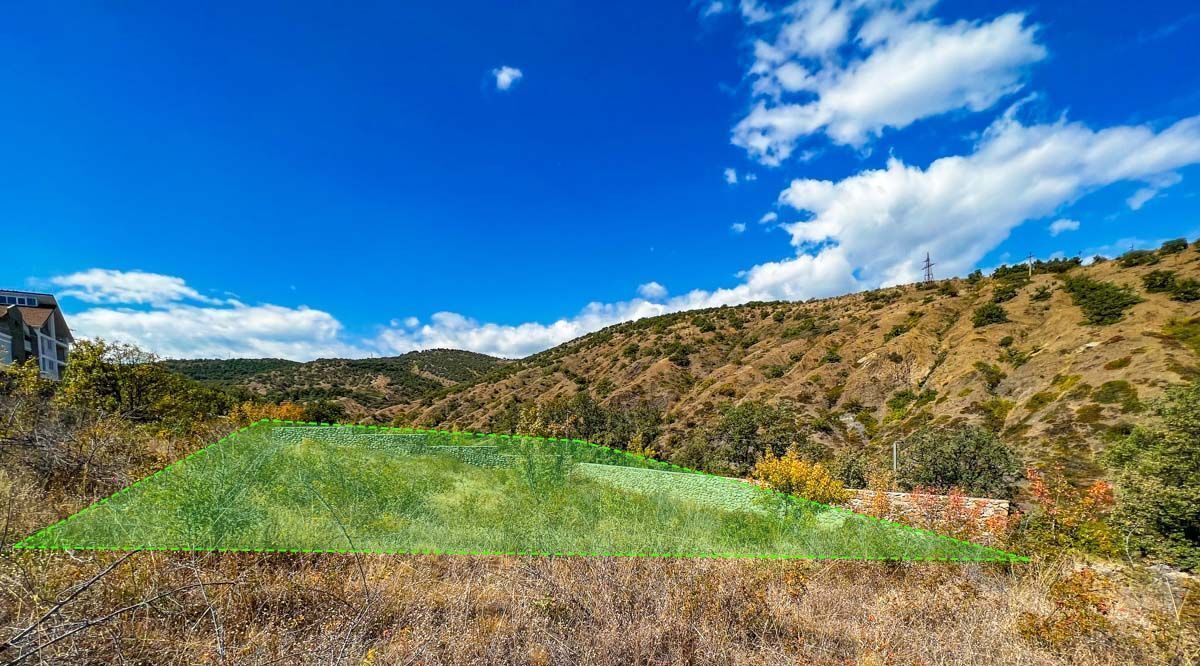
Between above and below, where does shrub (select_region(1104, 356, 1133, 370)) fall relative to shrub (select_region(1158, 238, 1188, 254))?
below

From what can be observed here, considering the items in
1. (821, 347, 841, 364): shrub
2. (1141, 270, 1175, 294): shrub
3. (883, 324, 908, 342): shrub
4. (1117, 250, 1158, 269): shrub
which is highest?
(1117, 250, 1158, 269): shrub

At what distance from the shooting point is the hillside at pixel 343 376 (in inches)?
2227

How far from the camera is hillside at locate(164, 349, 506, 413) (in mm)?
56566

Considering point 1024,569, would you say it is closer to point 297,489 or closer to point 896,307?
point 297,489

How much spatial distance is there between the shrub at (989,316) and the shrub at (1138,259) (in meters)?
10.6

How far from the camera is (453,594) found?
421cm

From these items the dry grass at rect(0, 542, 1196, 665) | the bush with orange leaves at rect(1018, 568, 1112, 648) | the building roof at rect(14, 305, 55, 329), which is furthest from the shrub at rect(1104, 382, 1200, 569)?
the building roof at rect(14, 305, 55, 329)

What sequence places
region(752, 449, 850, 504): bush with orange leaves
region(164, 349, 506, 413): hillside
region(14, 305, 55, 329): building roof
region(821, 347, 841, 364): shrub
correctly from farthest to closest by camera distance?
region(164, 349, 506, 413): hillside, region(821, 347, 841, 364): shrub, region(14, 305, 55, 329): building roof, region(752, 449, 850, 504): bush with orange leaves

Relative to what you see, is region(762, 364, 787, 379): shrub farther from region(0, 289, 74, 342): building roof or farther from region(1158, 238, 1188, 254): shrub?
→ region(0, 289, 74, 342): building roof

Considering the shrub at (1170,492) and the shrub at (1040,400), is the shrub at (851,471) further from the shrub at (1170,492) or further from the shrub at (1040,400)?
the shrub at (1040,400)

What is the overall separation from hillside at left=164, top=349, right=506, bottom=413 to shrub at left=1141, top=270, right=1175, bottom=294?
6667 cm

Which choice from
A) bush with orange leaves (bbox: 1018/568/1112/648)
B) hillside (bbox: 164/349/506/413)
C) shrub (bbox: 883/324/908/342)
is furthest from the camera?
hillside (bbox: 164/349/506/413)
